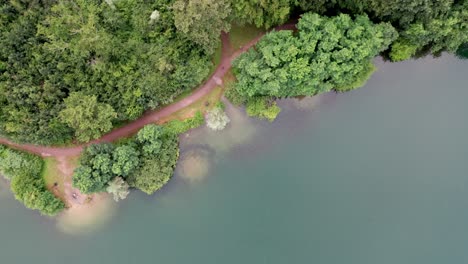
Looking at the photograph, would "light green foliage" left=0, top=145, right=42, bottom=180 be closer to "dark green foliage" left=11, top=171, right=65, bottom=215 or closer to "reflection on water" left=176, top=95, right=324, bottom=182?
"dark green foliage" left=11, top=171, right=65, bottom=215

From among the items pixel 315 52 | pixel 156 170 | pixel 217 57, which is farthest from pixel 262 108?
pixel 156 170

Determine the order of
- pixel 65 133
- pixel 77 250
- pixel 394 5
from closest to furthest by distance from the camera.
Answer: pixel 394 5, pixel 65 133, pixel 77 250

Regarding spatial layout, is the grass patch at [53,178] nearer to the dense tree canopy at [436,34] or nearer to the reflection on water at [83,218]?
the reflection on water at [83,218]

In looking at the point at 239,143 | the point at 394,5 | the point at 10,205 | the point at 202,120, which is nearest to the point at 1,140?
the point at 10,205

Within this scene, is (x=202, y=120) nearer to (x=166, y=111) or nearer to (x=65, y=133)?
(x=166, y=111)

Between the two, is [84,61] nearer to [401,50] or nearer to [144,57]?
[144,57]

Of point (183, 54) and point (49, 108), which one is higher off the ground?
point (183, 54)

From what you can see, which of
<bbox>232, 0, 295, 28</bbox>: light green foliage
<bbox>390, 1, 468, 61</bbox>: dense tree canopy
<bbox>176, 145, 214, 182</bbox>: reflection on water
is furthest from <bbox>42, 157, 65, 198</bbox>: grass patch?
<bbox>390, 1, 468, 61</bbox>: dense tree canopy
